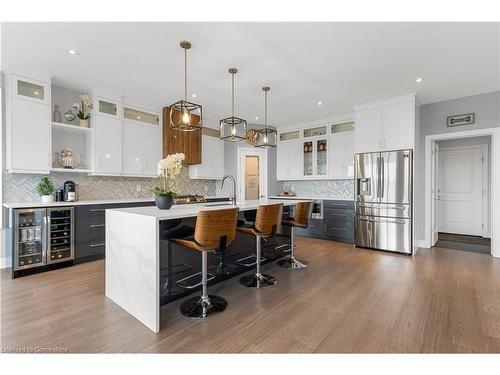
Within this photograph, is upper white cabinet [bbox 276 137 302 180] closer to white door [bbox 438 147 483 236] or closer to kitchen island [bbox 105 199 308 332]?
white door [bbox 438 147 483 236]

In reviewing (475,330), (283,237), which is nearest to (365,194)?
(283,237)

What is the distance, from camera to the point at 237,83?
3.80 metres

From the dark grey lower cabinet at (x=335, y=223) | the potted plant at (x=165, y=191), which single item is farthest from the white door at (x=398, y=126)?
the potted plant at (x=165, y=191)

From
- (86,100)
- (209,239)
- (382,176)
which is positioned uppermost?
(86,100)

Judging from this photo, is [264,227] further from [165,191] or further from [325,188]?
[325,188]

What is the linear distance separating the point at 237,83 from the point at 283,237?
2433 mm

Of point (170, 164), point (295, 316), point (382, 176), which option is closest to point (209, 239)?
point (170, 164)

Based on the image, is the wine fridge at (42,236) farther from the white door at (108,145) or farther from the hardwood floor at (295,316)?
the white door at (108,145)

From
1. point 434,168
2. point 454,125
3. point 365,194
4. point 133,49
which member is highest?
point 133,49

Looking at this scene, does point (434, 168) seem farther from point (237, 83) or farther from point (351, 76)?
point (237, 83)

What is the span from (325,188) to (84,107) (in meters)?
5.07

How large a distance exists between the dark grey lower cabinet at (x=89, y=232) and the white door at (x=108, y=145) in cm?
71

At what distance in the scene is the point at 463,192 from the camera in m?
5.80

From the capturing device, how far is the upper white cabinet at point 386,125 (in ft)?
14.0
